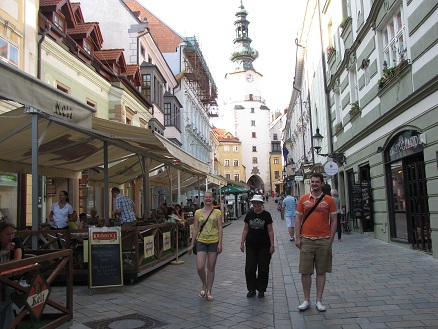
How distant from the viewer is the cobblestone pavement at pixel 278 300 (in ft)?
17.9

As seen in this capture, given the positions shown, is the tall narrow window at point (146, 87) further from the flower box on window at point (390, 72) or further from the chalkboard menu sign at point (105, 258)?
the chalkboard menu sign at point (105, 258)

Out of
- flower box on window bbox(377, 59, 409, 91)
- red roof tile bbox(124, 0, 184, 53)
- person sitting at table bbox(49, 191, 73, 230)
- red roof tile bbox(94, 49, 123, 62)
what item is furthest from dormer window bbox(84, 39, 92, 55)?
red roof tile bbox(124, 0, 184, 53)

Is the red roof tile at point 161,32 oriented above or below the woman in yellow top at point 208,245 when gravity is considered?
above

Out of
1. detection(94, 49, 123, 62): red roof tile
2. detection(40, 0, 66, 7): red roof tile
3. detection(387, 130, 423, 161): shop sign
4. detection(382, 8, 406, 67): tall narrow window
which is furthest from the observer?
detection(94, 49, 123, 62): red roof tile

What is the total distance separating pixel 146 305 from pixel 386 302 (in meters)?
3.43

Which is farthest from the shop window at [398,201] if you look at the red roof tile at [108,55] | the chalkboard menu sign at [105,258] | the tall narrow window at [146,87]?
the tall narrow window at [146,87]

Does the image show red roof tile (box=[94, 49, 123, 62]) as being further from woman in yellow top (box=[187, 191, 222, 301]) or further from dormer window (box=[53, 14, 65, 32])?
woman in yellow top (box=[187, 191, 222, 301])

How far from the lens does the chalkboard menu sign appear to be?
7.33 m

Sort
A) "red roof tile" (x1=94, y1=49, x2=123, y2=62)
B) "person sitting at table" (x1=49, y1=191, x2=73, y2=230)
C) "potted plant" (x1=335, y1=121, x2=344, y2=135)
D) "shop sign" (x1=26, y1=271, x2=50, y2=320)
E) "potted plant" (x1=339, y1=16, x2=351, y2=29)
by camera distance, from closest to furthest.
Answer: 1. "shop sign" (x1=26, y1=271, x2=50, y2=320)
2. "person sitting at table" (x1=49, y1=191, x2=73, y2=230)
3. "potted plant" (x1=339, y1=16, x2=351, y2=29)
4. "potted plant" (x1=335, y1=121, x2=344, y2=135)
5. "red roof tile" (x1=94, y1=49, x2=123, y2=62)

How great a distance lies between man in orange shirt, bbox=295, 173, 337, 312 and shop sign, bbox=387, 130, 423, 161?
4782 mm

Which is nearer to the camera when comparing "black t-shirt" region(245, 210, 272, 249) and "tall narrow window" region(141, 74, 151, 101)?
"black t-shirt" region(245, 210, 272, 249)

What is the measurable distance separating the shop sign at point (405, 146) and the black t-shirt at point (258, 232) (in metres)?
4.69

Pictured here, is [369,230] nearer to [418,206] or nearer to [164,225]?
[418,206]

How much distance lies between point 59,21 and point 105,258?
41.9 feet
